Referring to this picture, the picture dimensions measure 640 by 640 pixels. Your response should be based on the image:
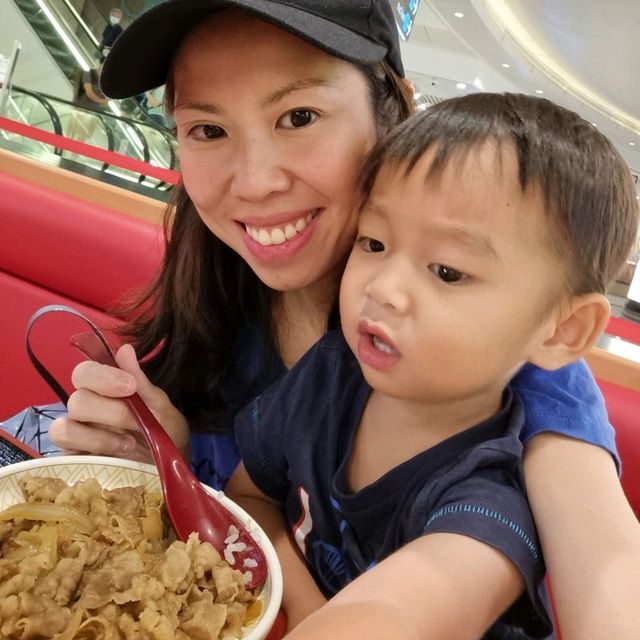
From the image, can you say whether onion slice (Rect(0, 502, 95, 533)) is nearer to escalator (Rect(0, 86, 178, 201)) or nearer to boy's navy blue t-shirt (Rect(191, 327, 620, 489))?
boy's navy blue t-shirt (Rect(191, 327, 620, 489))

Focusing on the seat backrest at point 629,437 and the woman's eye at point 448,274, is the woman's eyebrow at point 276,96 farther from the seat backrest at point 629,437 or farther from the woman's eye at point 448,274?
the seat backrest at point 629,437

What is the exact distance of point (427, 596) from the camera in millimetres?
532

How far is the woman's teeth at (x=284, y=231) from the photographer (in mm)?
893

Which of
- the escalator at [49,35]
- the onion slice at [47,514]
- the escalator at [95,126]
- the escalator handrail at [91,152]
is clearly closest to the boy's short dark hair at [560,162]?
the onion slice at [47,514]

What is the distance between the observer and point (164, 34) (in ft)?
2.70

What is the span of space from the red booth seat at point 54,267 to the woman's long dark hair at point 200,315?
368mm

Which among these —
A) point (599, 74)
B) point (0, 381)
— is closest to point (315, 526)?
point (0, 381)

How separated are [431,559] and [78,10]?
25.6 feet

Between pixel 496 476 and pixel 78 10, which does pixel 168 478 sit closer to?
pixel 496 476

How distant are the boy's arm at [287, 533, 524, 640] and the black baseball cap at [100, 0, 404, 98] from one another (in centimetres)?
58

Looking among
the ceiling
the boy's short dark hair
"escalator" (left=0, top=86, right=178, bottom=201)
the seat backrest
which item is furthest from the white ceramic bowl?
the ceiling

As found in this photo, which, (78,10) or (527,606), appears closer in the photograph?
(527,606)

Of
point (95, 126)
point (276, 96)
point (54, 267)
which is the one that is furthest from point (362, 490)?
point (95, 126)

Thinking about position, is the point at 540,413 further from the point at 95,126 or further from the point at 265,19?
the point at 95,126
